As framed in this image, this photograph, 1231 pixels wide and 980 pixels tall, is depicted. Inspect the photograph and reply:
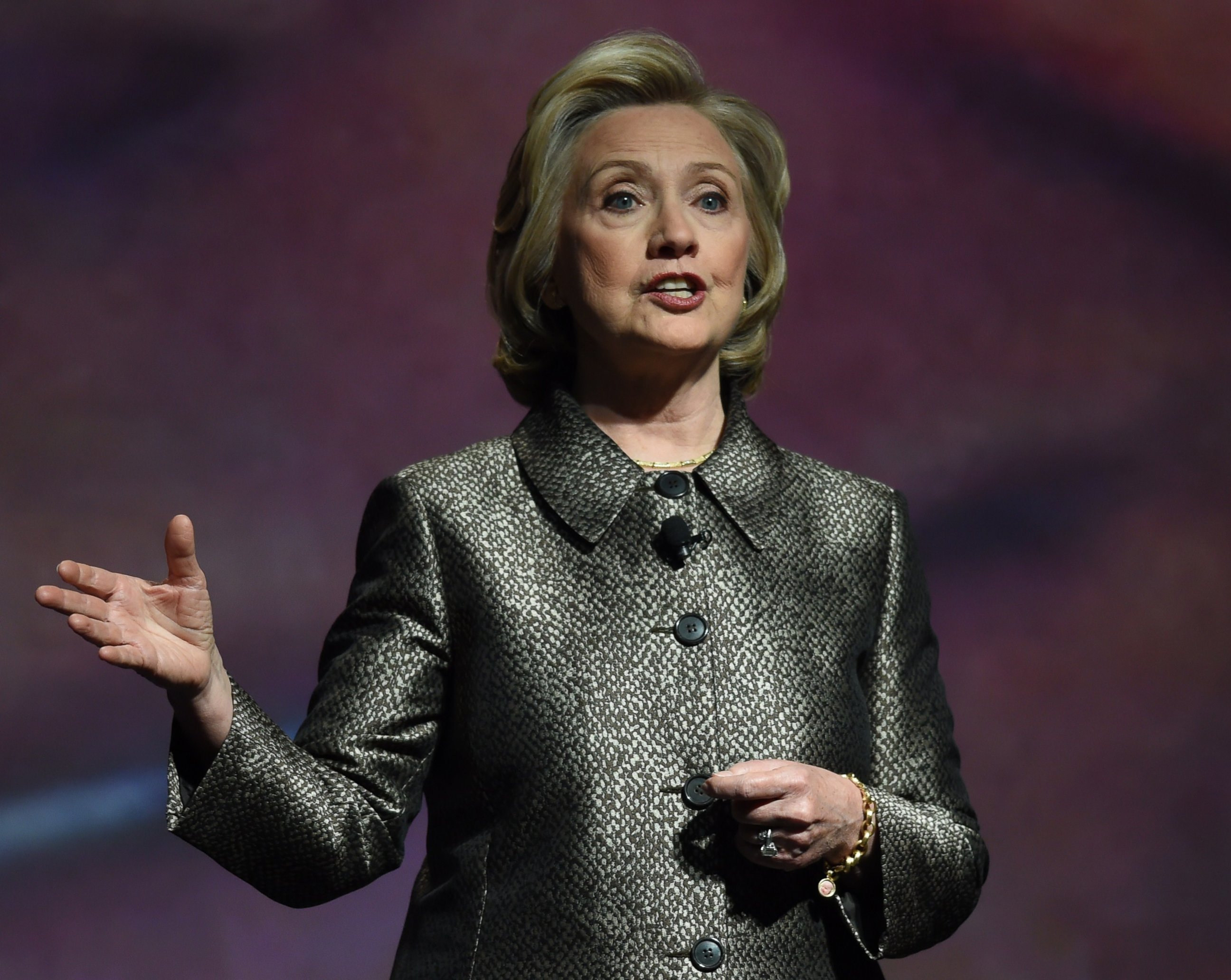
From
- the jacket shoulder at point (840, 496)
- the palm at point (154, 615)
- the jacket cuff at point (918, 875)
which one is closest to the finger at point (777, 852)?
the jacket cuff at point (918, 875)

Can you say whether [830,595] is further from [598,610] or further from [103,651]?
[103,651]

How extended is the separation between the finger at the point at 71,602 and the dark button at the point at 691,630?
1.97 feet

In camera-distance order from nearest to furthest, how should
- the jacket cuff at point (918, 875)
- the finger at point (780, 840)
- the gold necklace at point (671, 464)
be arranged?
the finger at point (780, 840)
the jacket cuff at point (918, 875)
the gold necklace at point (671, 464)

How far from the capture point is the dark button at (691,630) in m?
2.04

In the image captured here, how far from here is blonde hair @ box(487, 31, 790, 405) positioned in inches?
90.7

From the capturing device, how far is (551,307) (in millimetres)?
2336

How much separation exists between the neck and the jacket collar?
0.03 meters

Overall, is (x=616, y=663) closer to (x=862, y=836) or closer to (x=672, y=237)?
(x=862, y=836)

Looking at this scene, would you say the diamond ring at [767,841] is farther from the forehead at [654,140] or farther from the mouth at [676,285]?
the forehead at [654,140]

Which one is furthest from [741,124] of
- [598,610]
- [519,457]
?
[598,610]

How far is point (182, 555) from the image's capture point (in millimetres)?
1827

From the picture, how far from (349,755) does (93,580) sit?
1.20ft

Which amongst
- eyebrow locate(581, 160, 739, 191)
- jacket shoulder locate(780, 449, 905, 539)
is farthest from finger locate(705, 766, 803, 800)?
eyebrow locate(581, 160, 739, 191)

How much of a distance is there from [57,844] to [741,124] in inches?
68.0
